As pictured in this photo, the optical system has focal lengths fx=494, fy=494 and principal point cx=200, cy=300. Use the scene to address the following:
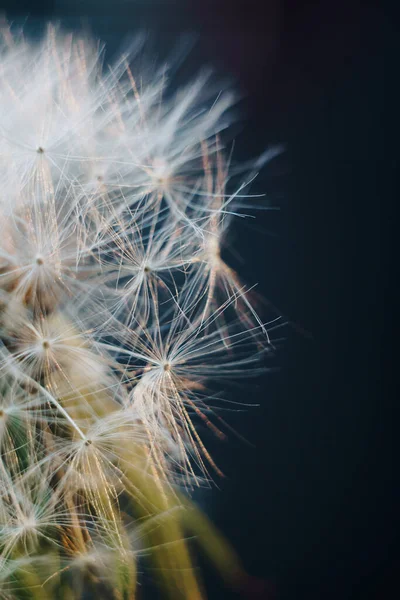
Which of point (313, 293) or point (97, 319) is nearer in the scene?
point (97, 319)

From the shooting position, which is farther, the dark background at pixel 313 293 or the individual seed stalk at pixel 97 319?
the dark background at pixel 313 293

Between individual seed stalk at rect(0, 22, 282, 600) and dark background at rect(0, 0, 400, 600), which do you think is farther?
dark background at rect(0, 0, 400, 600)

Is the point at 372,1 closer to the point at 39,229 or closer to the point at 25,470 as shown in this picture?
the point at 39,229

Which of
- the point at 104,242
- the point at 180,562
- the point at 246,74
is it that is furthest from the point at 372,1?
the point at 180,562

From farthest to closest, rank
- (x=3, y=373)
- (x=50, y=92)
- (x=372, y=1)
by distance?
(x=372, y=1) → (x=50, y=92) → (x=3, y=373)

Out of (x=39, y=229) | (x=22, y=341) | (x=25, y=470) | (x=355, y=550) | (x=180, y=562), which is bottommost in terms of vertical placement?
(x=355, y=550)
